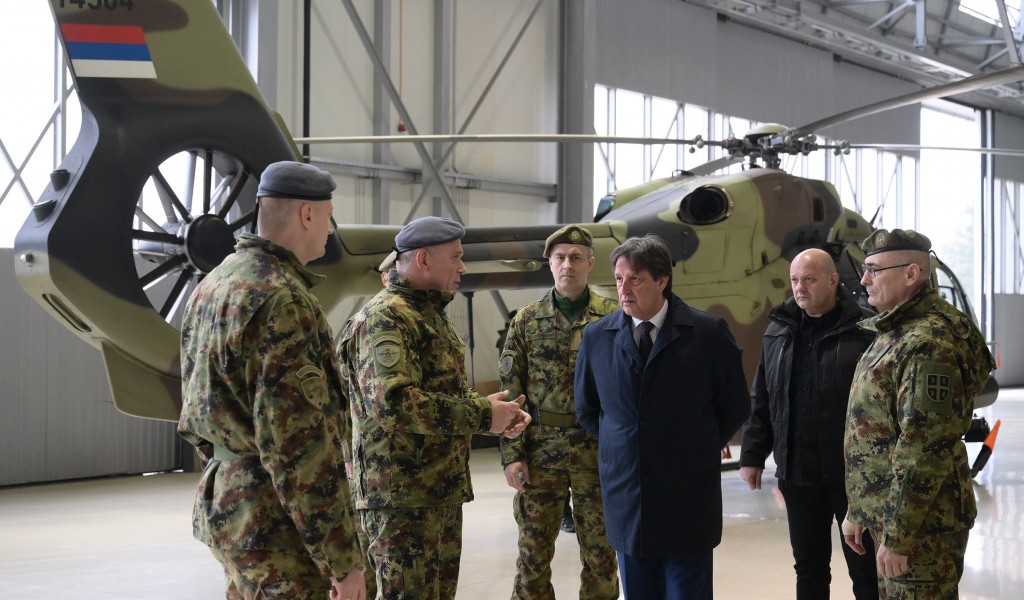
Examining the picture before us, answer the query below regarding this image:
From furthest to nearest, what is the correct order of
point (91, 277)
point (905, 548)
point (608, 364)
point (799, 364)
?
point (91, 277) < point (799, 364) < point (608, 364) < point (905, 548)

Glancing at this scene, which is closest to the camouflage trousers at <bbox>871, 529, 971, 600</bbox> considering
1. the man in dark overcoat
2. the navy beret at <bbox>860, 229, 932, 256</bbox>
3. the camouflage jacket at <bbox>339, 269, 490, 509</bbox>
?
the man in dark overcoat

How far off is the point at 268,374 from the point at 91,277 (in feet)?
7.72

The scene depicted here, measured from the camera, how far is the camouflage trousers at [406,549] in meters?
3.15

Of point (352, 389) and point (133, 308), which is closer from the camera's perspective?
point (352, 389)

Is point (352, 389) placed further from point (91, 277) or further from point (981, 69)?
point (981, 69)

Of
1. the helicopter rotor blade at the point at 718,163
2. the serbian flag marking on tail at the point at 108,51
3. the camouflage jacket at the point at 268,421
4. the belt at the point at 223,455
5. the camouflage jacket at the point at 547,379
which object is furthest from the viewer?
the helicopter rotor blade at the point at 718,163

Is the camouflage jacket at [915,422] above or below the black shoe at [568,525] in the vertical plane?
above

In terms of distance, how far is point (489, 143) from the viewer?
1257 centimetres

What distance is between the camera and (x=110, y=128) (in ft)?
14.5

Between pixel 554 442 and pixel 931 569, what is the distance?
5.10ft

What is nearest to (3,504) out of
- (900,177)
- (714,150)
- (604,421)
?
(604,421)

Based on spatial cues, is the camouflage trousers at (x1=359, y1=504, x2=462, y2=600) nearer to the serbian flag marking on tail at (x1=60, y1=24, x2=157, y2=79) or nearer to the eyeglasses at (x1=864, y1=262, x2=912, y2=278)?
the eyeglasses at (x1=864, y1=262, x2=912, y2=278)

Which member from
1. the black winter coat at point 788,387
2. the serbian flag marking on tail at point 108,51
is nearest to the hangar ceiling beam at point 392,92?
the serbian flag marking on tail at point 108,51

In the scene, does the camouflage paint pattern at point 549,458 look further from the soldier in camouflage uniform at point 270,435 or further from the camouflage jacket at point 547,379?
the soldier in camouflage uniform at point 270,435
